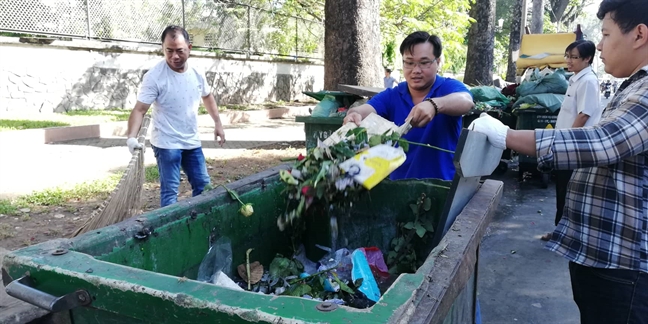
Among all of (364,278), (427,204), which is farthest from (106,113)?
(364,278)

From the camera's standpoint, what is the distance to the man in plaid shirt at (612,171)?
5.31 feet

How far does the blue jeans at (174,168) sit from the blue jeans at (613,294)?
Answer: 297 centimetres

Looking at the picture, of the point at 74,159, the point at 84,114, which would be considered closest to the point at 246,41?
the point at 84,114

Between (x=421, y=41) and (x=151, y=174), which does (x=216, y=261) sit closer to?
(x=421, y=41)

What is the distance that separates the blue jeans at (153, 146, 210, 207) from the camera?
→ 3971 mm

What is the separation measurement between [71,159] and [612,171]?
745 cm

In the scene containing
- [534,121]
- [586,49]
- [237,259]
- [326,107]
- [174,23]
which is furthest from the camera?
[174,23]

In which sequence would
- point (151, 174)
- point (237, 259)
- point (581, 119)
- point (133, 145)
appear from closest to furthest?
point (237, 259) < point (133, 145) < point (581, 119) < point (151, 174)

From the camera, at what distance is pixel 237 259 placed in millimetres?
2514

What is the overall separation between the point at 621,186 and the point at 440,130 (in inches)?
45.4

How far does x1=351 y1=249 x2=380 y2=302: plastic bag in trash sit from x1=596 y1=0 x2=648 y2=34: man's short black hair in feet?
4.48

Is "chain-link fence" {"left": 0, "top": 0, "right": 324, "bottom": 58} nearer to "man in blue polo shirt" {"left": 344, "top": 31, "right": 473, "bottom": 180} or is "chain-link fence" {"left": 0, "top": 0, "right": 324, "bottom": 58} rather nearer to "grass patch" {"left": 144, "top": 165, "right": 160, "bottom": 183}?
"grass patch" {"left": 144, "top": 165, "right": 160, "bottom": 183}

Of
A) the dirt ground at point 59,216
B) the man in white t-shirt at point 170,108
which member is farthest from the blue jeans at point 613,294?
the man in white t-shirt at point 170,108

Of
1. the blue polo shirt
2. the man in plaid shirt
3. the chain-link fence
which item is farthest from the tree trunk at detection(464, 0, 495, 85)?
the man in plaid shirt
